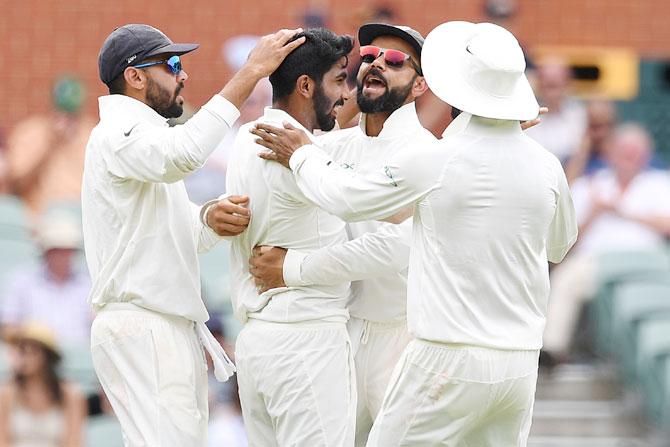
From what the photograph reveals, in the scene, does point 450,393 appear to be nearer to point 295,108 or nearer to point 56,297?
point 295,108

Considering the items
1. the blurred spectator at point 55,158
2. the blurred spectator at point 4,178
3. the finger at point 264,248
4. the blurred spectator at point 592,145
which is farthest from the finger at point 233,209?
the blurred spectator at point 4,178

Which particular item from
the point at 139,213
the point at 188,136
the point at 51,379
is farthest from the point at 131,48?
the point at 51,379

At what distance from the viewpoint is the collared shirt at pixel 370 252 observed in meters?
5.71

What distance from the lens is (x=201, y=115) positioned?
559 cm

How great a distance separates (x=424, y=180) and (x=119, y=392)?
4.20 ft

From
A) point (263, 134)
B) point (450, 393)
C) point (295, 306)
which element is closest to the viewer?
point (450, 393)

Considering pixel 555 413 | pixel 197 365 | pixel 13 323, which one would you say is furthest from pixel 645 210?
pixel 197 365

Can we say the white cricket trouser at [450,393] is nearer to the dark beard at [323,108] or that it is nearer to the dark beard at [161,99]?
the dark beard at [323,108]

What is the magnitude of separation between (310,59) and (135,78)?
1.97 feet

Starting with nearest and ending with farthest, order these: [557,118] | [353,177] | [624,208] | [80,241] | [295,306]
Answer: [353,177] < [295,306] < [80,241] < [624,208] < [557,118]

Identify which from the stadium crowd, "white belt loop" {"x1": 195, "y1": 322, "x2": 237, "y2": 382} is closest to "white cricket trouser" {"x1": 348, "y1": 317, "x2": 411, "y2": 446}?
"white belt loop" {"x1": 195, "y1": 322, "x2": 237, "y2": 382}

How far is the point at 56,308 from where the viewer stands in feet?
28.9

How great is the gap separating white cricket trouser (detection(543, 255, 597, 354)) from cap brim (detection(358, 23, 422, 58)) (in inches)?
139

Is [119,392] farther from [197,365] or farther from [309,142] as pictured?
[309,142]
